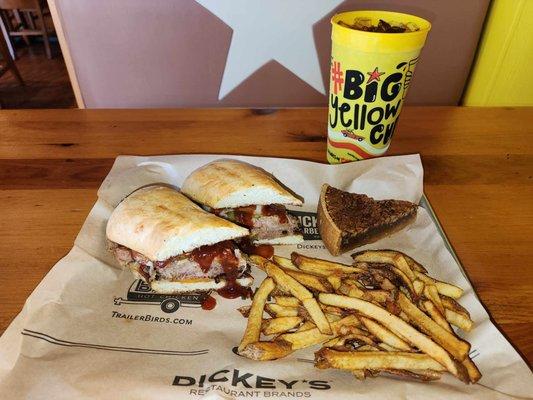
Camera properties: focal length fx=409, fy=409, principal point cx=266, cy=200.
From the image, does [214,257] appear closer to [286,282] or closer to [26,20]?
[286,282]

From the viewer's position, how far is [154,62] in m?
3.15

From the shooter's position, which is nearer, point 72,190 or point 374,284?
point 374,284

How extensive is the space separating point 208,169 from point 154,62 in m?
1.70

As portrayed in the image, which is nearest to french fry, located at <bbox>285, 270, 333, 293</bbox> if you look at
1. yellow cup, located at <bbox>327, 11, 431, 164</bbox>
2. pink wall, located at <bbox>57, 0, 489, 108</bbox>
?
yellow cup, located at <bbox>327, 11, 431, 164</bbox>

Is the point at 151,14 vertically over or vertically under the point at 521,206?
over

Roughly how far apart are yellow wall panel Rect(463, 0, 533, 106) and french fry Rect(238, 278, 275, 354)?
271cm

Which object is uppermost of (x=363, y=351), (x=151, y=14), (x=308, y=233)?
(x=151, y=14)

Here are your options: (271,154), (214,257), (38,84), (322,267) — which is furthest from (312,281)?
(38,84)

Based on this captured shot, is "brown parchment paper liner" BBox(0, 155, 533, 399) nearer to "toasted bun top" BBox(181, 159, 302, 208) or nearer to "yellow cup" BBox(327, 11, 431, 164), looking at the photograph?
"toasted bun top" BBox(181, 159, 302, 208)

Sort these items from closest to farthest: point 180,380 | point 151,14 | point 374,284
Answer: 1. point 180,380
2. point 374,284
3. point 151,14

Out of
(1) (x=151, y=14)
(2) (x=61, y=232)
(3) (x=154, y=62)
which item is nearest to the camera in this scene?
(2) (x=61, y=232)

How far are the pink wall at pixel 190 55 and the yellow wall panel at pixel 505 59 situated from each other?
11 cm

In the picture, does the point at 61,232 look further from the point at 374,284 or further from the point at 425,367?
the point at 425,367

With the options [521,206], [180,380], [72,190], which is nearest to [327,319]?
[180,380]
